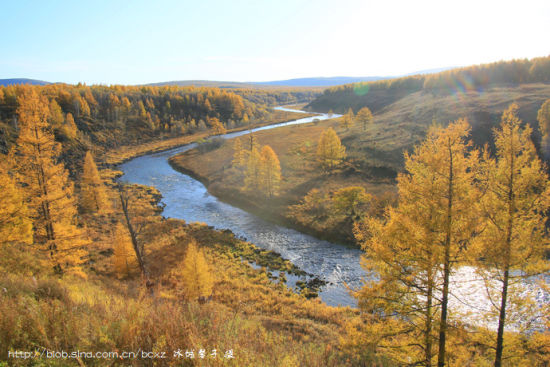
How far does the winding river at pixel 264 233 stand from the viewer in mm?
24891

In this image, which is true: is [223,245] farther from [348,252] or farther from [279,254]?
[348,252]

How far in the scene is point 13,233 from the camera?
14.2 meters

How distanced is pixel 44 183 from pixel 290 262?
2131cm

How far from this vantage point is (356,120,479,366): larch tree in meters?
8.40

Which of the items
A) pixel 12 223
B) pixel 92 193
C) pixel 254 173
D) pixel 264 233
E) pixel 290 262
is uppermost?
pixel 12 223

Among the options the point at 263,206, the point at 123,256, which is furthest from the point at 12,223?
the point at 263,206

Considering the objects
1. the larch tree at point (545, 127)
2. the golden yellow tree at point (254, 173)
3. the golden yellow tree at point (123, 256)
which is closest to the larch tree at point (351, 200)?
the golden yellow tree at point (254, 173)

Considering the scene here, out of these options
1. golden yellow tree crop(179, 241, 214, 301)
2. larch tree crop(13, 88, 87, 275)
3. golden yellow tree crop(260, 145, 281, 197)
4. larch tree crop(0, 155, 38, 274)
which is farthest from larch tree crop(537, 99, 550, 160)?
larch tree crop(0, 155, 38, 274)

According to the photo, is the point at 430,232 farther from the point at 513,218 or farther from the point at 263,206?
the point at 263,206

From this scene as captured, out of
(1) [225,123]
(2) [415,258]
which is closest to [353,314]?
(2) [415,258]

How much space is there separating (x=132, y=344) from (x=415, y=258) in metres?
8.26

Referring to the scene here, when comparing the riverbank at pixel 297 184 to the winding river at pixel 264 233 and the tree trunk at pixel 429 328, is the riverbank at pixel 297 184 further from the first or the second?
the tree trunk at pixel 429 328

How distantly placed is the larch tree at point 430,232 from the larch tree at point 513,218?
81 centimetres

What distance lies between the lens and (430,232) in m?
8.66
